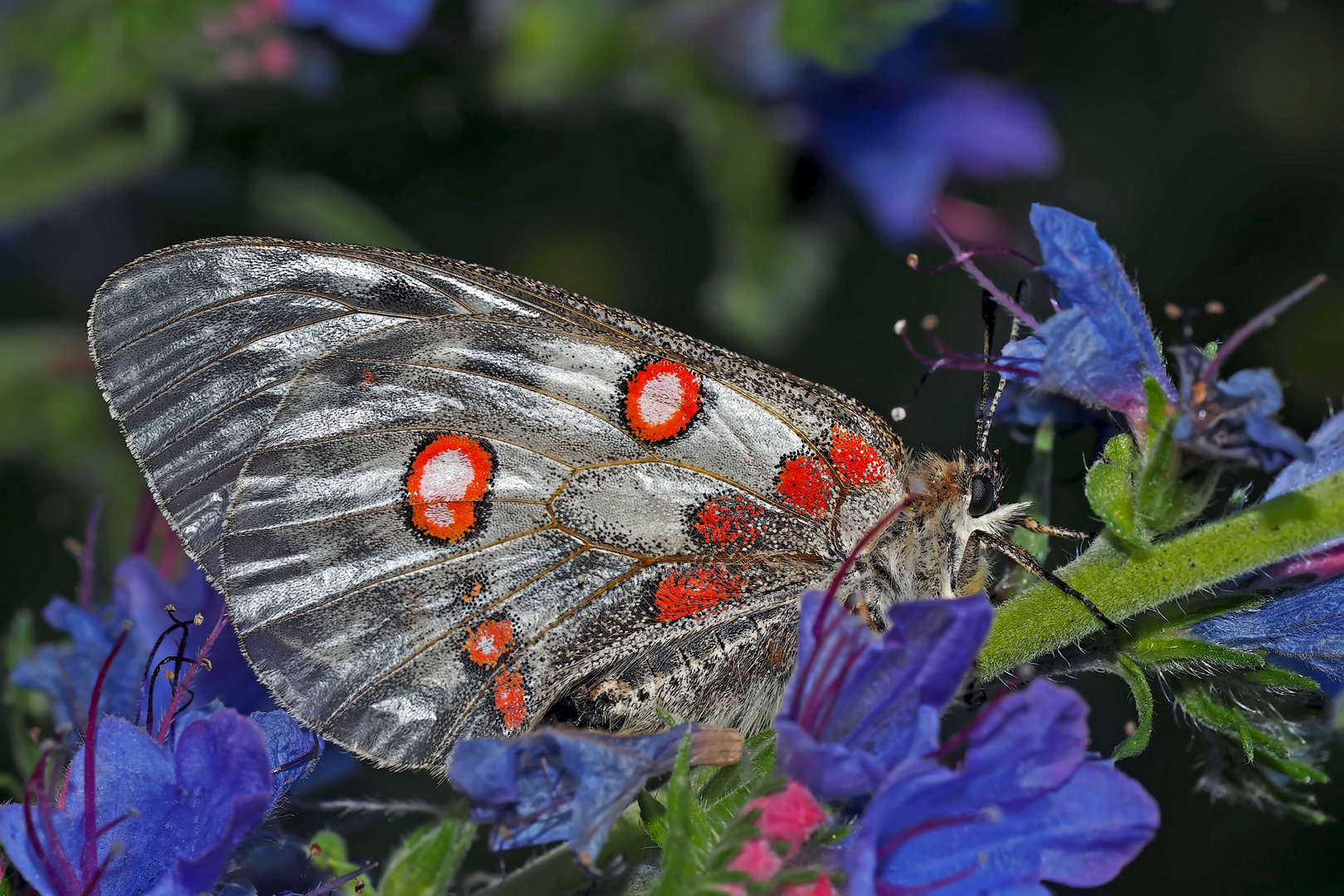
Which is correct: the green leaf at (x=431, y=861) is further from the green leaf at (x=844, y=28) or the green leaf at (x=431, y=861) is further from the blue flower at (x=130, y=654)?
the green leaf at (x=844, y=28)

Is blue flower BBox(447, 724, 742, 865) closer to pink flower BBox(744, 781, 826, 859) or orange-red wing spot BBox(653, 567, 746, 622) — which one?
pink flower BBox(744, 781, 826, 859)

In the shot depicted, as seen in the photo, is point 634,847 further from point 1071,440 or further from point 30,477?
point 30,477

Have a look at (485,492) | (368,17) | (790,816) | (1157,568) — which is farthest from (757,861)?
(368,17)

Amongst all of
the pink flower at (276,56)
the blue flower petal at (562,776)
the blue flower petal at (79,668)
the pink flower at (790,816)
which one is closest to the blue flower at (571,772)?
the blue flower petal at (562,776)

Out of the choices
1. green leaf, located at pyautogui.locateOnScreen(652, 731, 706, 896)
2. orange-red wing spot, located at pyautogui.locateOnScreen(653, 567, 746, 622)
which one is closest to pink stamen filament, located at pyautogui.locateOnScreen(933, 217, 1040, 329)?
orange-red wing spot, located at pyautogui.locateOnScreen(653, 567, 746, 622)

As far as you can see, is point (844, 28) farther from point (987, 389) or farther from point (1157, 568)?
point (1157, 568)
